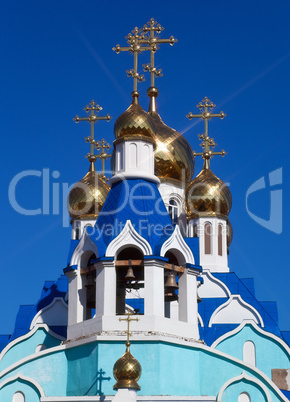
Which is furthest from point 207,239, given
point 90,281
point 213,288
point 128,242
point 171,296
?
point 128,242

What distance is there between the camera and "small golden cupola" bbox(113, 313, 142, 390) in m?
11.3

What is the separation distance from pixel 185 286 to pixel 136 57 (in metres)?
3.85

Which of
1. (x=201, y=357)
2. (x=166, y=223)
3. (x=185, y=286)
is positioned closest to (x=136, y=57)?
(x=166, y=223)

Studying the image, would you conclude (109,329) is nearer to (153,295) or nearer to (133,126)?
(153,295)

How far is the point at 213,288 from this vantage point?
56.7 ft

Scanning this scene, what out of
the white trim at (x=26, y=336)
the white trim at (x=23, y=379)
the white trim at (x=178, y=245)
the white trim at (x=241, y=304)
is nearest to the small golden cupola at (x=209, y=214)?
the white trim at (x=241, y=304)

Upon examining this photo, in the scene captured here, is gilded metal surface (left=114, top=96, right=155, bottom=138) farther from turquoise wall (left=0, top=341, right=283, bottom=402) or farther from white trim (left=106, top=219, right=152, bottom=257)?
turquoise wall (left=0, top=341, right=283, bottom=402)

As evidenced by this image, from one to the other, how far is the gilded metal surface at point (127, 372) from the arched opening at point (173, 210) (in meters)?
6.51

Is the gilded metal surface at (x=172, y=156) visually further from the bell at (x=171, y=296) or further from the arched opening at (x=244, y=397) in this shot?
the arched opening at (x=244, y=397)

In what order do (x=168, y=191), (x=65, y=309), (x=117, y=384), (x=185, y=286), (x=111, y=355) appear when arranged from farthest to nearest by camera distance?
1. (x=168, y=191)
2. (x=65, y=309)
3. (x=185, y=286)
4. (x=111, y=355)
5. (x=117, y=384)

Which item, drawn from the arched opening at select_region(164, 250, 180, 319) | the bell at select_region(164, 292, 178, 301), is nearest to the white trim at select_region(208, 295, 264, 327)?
the arched opening at select_region(164, 250, 180, 319)

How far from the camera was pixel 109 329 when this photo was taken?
12492 mm

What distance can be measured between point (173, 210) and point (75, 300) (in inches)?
197

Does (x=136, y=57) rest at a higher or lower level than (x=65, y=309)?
higher
